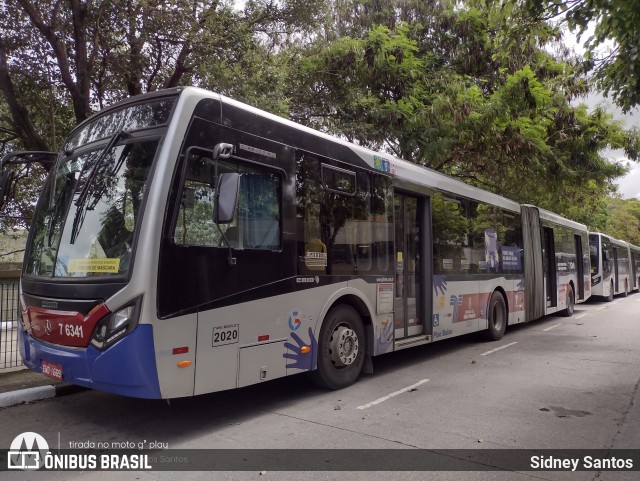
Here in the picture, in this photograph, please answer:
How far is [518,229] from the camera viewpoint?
12.0 metres

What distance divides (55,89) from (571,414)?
996cm

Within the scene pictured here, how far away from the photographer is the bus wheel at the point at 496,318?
34.5 ft

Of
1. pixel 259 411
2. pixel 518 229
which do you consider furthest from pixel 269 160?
pixel 518 229

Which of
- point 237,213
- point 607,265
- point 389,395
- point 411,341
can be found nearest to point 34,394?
point 237,213

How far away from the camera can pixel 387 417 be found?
5.36 meters

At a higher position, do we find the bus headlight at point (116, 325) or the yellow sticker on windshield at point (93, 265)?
the yellow sticker on windshield at point (93, 265)

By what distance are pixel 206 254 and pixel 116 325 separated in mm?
1012

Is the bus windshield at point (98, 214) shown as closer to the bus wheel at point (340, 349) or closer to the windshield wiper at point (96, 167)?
the windshield wiper at point (96, 167)

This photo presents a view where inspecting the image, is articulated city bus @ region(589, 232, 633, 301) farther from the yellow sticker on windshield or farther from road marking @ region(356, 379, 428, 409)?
the yellow sticker on windshield

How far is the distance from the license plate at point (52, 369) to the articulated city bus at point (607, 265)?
22692 millimetres

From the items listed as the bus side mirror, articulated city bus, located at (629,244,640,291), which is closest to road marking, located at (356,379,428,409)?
the bus side mirror

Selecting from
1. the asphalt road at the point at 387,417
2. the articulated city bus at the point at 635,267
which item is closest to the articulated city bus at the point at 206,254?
the asphalt road at the point at 387,417

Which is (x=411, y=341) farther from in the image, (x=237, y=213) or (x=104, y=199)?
(x=104, y=199)

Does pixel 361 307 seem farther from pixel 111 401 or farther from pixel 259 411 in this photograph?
pixel 111 401
